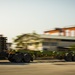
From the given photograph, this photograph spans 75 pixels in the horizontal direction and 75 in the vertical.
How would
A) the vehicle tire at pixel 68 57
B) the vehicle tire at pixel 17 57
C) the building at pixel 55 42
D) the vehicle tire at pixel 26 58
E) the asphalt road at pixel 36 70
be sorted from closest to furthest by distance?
the asphalt road at pixel 36 70 → the vehicle tire at pixel 17 57 → the vehicle tire at pixel 26 58 → the vehicle tire at pixel 68 57 → the building at pixel 55 42

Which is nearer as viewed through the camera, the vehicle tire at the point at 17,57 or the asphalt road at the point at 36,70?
the asphalt road at the point at 36,70

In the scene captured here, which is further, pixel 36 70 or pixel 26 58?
pixel 26 58

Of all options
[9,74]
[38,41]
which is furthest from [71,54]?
[38,41]

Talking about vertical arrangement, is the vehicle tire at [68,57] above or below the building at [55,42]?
below

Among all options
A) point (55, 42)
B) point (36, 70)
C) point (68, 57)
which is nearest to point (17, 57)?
point (68, 57)

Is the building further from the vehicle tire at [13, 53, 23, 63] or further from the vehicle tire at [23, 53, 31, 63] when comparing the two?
the vehicle tire at [13, 53, 23, 63]

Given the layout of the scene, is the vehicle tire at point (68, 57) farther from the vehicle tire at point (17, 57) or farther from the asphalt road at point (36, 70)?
the asphalt road at point (36, 70)

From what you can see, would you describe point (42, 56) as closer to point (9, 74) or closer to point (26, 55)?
point (26, 55)

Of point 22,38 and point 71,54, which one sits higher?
point 22,38

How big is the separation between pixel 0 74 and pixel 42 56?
25.6 meters

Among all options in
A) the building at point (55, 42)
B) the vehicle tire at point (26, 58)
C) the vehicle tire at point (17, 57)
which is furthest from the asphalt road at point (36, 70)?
the building at point (55, 42)

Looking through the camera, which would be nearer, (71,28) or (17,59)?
(17,59)

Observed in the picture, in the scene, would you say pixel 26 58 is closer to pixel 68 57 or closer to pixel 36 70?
pixel 68 57

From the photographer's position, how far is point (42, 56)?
4216 cm
